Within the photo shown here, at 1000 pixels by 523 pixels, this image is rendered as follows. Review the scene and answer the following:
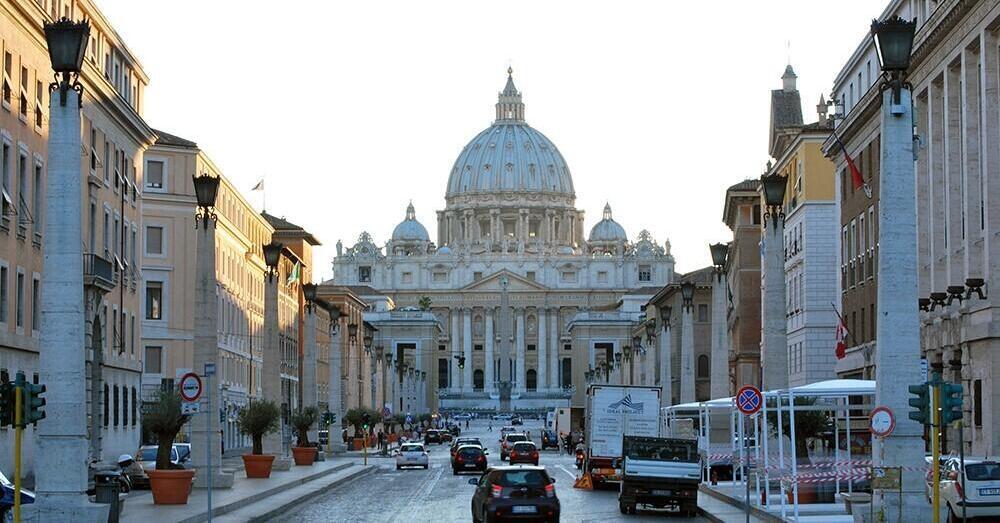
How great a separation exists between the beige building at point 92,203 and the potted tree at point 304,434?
7.16 meters

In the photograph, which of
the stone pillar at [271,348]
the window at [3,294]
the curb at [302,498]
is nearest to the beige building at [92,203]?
the window at [3,294]

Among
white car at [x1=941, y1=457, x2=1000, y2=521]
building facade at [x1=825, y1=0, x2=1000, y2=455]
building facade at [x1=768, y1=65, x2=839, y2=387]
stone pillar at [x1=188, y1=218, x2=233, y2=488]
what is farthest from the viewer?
building facade at [x1=768, y1=65, x2=839, y2=387]

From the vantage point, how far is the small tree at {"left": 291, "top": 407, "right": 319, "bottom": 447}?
247 feet

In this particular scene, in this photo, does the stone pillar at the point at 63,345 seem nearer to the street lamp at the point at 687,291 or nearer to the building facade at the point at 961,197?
the building facade at the point at 961,197

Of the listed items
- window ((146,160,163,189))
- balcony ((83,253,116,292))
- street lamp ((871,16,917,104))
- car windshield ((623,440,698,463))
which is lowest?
car windshield ((623,440,698,463))

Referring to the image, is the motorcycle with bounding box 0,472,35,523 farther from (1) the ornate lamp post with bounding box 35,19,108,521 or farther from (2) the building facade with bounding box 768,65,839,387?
(2) the building facade with bounding box 768,65,839,387

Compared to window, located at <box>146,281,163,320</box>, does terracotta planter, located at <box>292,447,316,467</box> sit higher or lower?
lower

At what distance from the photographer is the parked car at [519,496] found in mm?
31922

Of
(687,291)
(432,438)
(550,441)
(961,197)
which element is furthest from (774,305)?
(432,438)

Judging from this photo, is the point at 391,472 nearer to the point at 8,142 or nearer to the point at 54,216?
the point at 8,142

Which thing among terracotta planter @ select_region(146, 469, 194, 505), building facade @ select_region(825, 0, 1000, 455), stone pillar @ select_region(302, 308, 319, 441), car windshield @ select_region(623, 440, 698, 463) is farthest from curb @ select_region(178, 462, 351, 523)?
building facade @ select_region(825, 0, 1000, 455)

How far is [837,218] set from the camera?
2908 inches

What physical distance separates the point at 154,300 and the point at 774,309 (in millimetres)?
45487

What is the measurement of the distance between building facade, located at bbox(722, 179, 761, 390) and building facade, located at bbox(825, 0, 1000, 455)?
40.8 m
